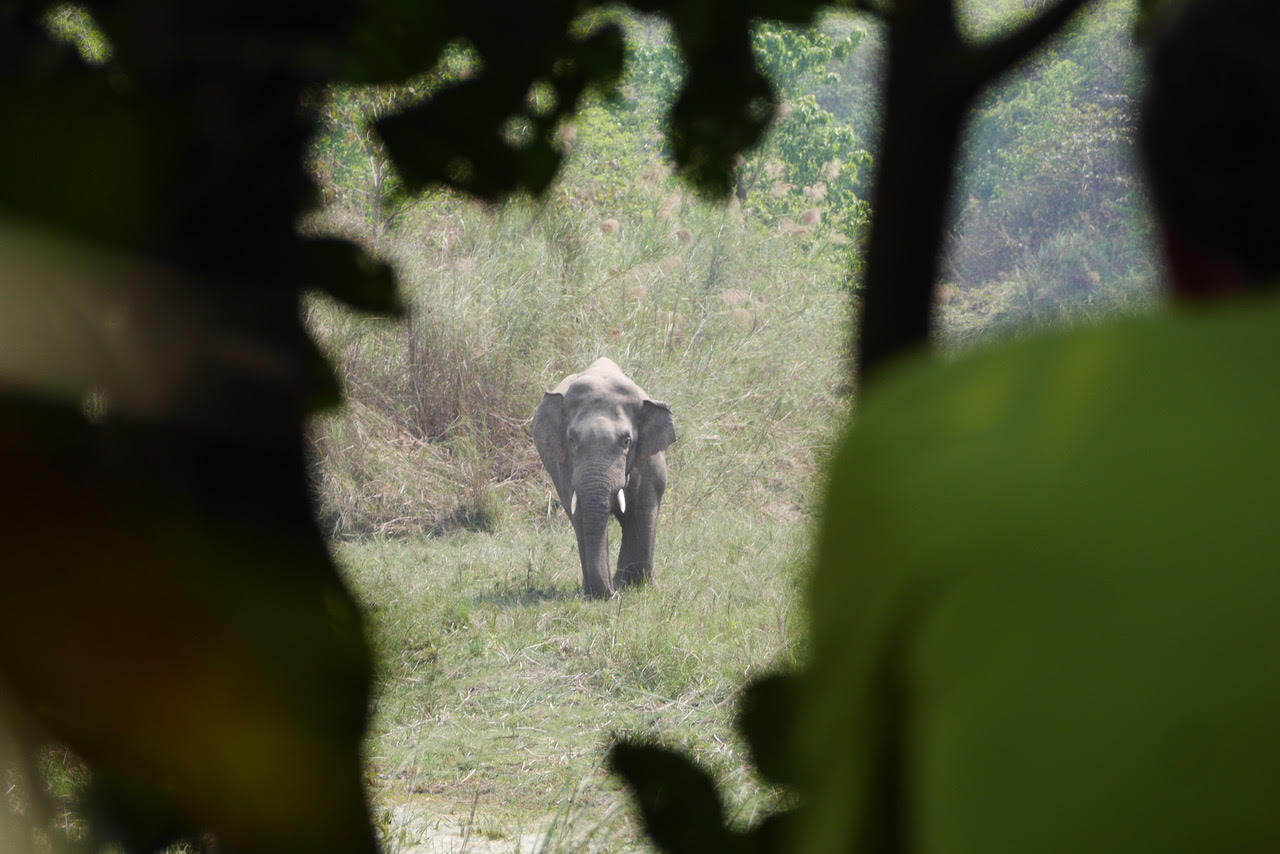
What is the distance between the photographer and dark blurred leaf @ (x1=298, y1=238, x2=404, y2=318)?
2.26ft

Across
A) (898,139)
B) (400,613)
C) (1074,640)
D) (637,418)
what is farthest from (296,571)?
(637,418)

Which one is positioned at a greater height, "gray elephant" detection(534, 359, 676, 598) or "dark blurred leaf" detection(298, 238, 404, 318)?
"gray elephant" detection(534, 359, 676, 598)

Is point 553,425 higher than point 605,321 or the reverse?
the reverse

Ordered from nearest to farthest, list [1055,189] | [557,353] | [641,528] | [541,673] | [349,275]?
[349,275]
[541,673]
[641,528]
[557,353]
[1055,189]

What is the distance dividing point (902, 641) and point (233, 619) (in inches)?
17.8

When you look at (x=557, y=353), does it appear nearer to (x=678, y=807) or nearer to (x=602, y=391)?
(x=602, y=391)

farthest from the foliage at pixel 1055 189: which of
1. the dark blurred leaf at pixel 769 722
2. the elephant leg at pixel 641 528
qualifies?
the dark blurred leaf at pixel 769 722

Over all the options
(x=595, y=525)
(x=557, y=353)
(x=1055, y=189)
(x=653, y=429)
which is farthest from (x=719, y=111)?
(x=1055, y=189)

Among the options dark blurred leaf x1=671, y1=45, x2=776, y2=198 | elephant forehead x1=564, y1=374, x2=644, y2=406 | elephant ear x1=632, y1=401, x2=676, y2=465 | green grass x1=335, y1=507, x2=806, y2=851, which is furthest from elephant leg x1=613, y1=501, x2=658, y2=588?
dark blurred leaf x1=671, y1=45, x2=776, y2=198

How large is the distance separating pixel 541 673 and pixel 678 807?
4.42m

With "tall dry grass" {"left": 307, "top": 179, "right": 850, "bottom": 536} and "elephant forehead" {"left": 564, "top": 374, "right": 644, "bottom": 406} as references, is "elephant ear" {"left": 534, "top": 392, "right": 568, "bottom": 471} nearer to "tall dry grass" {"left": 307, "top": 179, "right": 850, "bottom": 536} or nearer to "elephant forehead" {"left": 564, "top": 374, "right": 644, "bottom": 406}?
"elephant forehead" {"left": 564, "top": 374, "right": 644, "bottom": 406}

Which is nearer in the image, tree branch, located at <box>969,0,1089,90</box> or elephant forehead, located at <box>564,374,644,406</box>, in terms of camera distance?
tree branch, located at <box>969,0,1089,90</box>

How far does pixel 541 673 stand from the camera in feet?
16.9

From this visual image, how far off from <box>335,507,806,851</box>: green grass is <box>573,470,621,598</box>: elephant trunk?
13 centimetres
